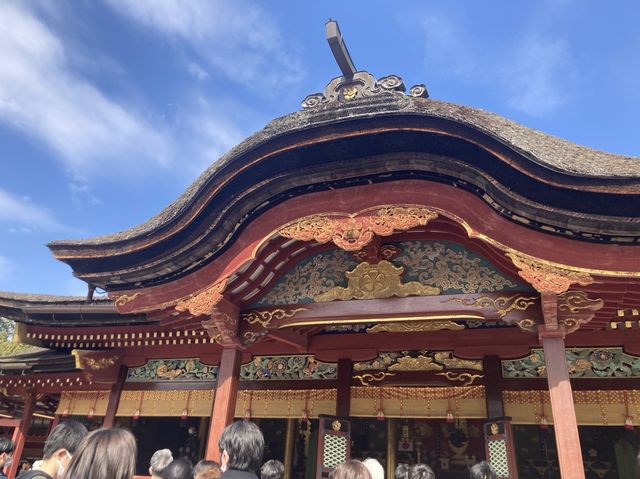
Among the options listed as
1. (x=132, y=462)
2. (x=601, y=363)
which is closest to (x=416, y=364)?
(x=601, y=363)

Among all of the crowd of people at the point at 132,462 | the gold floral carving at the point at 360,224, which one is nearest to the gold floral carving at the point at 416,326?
the gold floral carving at the point at 360,224

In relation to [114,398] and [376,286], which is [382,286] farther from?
[114,398]

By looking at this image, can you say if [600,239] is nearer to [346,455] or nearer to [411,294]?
[411,294]

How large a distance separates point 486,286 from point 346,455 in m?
3.32

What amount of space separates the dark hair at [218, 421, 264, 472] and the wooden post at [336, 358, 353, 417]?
5.26 metres

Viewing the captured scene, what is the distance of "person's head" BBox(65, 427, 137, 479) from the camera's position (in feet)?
6.19

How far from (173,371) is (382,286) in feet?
16.4

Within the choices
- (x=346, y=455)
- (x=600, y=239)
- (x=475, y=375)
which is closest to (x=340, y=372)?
(x=346, y=455)

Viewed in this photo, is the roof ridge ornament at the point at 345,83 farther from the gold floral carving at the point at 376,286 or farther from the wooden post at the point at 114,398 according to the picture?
the wooden post at the point at 114,398

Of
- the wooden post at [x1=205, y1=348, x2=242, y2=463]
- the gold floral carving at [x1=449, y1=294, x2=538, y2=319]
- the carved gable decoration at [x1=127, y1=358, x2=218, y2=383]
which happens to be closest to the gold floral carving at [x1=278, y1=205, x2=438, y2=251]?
the gold floral carving at [x1=449, y1=294, x2=538, y2=319]

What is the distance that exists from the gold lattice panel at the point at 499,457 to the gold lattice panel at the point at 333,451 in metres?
2.02

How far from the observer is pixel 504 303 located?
5457 mm

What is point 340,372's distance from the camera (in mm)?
7984

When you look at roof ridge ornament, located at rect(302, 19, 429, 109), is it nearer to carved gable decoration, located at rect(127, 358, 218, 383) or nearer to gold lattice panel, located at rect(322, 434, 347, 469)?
gold lattice panel, located at rect(322, 434, 347, 469)
